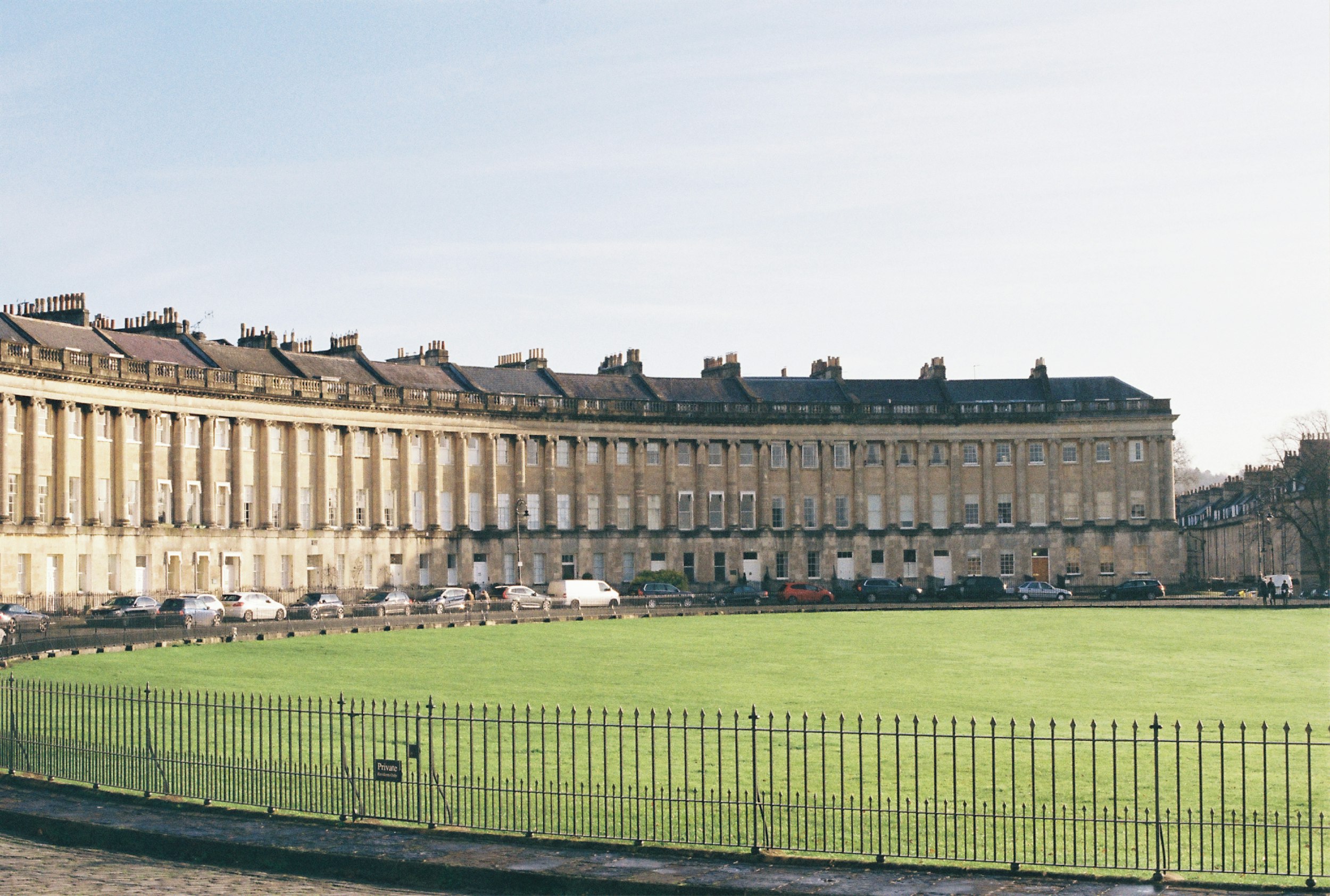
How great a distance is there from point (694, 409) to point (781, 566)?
1169 centimetres

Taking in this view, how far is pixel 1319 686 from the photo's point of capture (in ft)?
112

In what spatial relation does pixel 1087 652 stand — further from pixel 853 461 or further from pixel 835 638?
pixel 853 461

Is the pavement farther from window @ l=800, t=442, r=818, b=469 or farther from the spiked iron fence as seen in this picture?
window @ l=800, t=442, r=818, b=469

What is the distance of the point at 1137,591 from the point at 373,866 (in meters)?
72.1

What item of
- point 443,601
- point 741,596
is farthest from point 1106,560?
point 443,601

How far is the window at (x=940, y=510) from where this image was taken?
10075cm

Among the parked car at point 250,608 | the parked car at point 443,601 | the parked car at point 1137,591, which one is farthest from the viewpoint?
the parked car at point 1137,591

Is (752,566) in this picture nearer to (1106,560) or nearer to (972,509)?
(972,509)

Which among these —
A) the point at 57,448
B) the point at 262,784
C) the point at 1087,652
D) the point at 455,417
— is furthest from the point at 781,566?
the point at 262,784

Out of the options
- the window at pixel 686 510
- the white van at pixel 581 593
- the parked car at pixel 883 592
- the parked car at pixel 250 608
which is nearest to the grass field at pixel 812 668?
the parked car at pixel 250 608

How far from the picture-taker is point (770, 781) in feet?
65.6

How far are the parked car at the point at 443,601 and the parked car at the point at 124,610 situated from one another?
37.0 ft

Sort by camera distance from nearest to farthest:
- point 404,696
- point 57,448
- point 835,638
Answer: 1. point 404,696
2. point 835,638
3. point 57,448

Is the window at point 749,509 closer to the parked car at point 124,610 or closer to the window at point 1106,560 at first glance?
the window at point 1106,560
